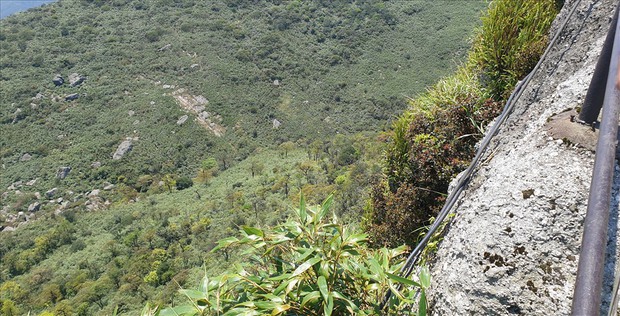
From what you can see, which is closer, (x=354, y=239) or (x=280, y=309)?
(x=280, y=309)

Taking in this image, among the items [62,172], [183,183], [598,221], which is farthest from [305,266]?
[62,172]

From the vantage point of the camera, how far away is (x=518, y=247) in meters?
1.51

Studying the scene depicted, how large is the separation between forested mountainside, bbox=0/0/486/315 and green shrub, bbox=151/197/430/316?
77.8ft

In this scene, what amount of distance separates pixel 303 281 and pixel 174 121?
66.0m

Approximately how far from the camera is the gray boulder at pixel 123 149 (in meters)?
58.7

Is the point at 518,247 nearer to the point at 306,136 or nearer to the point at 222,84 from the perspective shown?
the point at 306,136

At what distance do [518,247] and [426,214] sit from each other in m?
2.09

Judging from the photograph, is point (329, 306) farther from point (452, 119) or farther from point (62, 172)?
point (62, 172)

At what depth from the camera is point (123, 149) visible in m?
59.6

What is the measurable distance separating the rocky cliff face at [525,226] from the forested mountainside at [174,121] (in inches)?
917

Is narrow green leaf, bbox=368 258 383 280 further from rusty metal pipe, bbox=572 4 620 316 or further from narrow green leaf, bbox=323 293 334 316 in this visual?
rusty metal pipe, bbox=572 4 620 316

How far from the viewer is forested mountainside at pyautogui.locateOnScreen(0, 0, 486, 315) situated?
37938 millimetres

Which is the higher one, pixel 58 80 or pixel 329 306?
pixel 329 306

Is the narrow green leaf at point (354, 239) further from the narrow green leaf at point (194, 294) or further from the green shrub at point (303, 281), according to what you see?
the narrow green leaf at point (194, 294)
